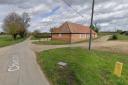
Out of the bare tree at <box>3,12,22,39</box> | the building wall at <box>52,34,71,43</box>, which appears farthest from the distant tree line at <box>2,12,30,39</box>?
the building wall at <box>52,34,71,43</box>

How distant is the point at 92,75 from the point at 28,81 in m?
3.14

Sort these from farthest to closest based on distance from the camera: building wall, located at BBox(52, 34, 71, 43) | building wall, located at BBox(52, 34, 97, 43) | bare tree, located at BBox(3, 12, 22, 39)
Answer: bare tree, located at BBox(3, 12, 22, 39) < building wall, located at BBox(52, 34, 71, 43) < building wall, located at BBox(52, 34, 97, 43)

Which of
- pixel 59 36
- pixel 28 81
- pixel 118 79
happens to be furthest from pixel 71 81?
pixel 59 36

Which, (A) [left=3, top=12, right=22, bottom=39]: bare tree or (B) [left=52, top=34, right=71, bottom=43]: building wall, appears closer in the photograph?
(B) [left=52, top=34, right=71, bottom=43]: building wall

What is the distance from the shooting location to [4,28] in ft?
277

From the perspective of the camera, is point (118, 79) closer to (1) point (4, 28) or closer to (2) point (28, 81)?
(2) point (28, 81)

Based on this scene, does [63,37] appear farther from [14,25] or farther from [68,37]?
[14,25]

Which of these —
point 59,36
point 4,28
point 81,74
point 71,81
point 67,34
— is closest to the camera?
point 71,81

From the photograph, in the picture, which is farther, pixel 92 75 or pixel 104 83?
pixel 92 75

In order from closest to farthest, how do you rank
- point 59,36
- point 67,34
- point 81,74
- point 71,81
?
point 71,81 < point 81,74 < point 67,34 < point 59,36

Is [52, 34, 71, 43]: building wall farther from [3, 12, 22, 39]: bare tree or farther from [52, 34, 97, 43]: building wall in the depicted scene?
[3, 12, 22, 39]: bare tree

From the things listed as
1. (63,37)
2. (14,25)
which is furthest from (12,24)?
(63,37)

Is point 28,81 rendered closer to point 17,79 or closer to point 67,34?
point 17,79

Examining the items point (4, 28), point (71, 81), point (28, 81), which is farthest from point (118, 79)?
point (4, 28)
